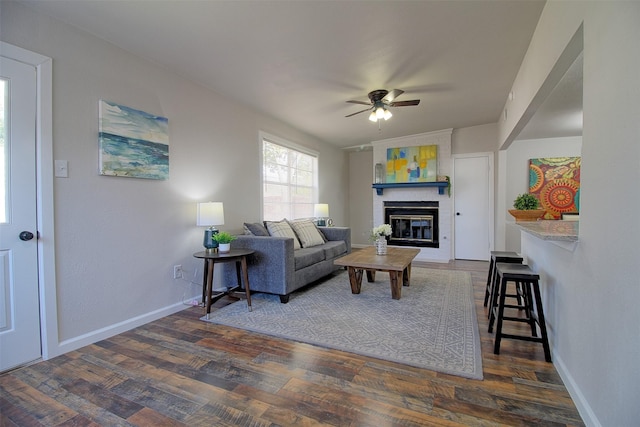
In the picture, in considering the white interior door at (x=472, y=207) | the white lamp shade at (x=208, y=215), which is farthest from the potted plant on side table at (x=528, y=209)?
the white lamp shade at (x=208, y=215)

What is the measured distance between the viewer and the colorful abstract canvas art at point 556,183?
4.96 metres

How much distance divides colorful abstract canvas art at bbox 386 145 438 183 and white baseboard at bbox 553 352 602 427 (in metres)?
4.28

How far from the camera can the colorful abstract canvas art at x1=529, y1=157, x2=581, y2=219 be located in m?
4.96

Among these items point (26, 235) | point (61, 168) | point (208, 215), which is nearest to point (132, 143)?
point (61, 168)

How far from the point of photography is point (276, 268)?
312 centimetres

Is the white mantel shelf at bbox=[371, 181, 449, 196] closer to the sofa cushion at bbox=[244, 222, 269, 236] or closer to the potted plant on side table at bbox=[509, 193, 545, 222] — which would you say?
the potted plant on side table at bbox=[509, 193, 545, 222]

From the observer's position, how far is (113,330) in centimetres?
243

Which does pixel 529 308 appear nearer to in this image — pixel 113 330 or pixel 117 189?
pixel 113 330

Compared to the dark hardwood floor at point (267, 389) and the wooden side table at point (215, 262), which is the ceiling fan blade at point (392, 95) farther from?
the dark hardwood floor at point (267, 389)

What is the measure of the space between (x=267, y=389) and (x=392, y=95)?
315 centimetres

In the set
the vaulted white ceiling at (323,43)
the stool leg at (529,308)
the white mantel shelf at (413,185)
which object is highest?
the vaulted white ceiling at (323,43)

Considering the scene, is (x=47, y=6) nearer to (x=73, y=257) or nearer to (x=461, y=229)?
(x=73, y=257)

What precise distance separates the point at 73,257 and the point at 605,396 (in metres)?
3.34

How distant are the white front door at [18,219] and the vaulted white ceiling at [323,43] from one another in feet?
2.11
